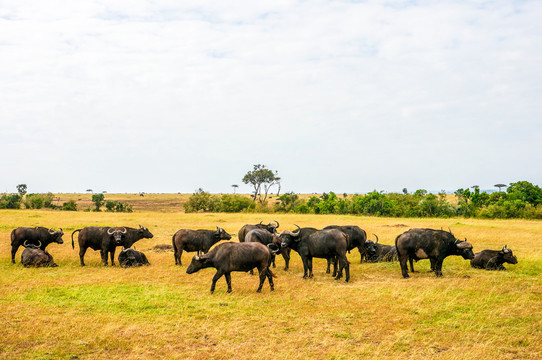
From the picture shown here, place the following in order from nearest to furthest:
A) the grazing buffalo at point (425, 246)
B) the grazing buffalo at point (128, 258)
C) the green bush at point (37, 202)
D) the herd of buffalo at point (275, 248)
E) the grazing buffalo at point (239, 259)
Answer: the grazing buffalo at point (239, 259) < the herd of buffalo at point (275, 248) < the grazing buffalo at point (425, 246) < the grazing buffalo at point (128, 258) < the green bush at point (37, 202)


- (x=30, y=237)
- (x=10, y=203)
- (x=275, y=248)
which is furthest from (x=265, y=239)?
(x=10, y=203)

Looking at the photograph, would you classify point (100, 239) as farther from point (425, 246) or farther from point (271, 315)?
point (425, 246)

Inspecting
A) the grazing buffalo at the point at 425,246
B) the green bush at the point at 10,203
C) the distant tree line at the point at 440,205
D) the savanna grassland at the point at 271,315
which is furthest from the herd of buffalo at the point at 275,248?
the green bush at the point at 10,203

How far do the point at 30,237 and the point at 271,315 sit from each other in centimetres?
1306

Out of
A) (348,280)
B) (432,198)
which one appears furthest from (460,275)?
(432,198)

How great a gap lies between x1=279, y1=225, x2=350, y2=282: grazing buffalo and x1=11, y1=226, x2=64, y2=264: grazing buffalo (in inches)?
434

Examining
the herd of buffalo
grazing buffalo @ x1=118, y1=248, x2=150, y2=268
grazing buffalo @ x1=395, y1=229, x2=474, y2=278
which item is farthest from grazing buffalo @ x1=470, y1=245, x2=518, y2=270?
grazing buffalo @ x1=118, y1=248, x2=150, y2=268

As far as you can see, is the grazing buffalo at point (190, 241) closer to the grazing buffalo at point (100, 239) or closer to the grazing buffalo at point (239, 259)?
the grazing buffalo at point (100, 239)

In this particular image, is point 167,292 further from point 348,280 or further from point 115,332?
point 348,280

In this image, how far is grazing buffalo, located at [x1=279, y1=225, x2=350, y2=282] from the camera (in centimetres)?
1382

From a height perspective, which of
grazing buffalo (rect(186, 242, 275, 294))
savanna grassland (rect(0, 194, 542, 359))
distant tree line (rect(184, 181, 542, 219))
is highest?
distant tree line (rect(184, 181, 542, 219))

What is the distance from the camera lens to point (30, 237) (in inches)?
690

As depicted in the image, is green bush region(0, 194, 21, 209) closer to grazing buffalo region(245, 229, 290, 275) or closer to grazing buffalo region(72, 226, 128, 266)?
grazing buffalo region(72, 226, 128, 266)

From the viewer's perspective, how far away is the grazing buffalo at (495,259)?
15688 mm
